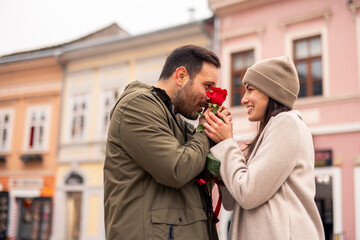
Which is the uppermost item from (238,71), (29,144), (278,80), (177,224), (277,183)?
(238,71)

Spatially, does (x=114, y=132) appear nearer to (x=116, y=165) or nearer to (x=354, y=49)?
(x=116, y=165)

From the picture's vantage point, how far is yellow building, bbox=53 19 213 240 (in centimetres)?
1559

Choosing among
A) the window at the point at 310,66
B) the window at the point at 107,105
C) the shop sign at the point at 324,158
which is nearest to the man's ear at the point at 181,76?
the shop sign at the point at 324,158

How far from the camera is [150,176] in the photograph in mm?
2191

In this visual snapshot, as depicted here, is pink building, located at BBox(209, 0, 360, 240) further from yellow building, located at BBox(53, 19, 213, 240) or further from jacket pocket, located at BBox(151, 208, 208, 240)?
jacket pocket, located at BBox(151, 208, 208, 240)

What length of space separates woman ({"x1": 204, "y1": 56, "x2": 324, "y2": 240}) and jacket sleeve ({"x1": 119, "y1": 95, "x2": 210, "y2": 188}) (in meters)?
0.14

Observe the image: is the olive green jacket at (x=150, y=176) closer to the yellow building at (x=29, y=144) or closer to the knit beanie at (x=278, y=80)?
the knit beanie at (x=278, y=80)

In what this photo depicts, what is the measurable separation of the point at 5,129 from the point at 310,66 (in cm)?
1290

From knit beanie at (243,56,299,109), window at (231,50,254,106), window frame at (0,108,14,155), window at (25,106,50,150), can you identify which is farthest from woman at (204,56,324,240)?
window frame at (0,108,14,155)

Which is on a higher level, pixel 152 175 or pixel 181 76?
pixel 181 76

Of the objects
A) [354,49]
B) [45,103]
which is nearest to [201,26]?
[354,49]

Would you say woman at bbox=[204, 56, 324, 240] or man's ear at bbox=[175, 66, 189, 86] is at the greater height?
man's ear at bbox=[175, 66, 189, 86]

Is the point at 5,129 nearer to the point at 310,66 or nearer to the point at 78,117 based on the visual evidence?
the point at 78,117

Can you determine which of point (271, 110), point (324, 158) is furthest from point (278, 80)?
point (324, 158)
